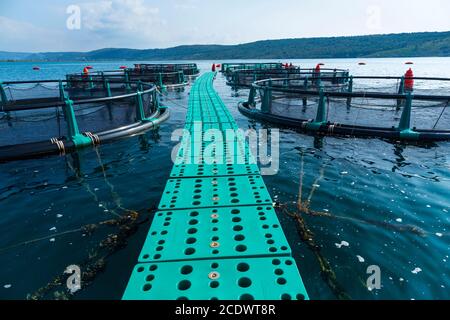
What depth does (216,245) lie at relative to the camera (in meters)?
3.40

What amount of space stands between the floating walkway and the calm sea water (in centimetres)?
22

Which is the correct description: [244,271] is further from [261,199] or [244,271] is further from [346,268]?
[261,199]

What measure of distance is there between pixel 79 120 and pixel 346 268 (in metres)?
10.8

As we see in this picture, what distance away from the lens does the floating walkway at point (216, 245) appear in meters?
2.78

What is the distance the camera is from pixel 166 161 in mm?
6539

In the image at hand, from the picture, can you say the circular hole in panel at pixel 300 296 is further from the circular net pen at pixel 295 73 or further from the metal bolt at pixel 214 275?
the circular net pen at pixel 295 73

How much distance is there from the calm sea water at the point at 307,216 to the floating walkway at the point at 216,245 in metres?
0.22

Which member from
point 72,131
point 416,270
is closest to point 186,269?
Answer: point 416,270

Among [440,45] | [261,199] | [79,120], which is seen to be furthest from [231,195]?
[440,45]

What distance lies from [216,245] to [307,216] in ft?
5.00

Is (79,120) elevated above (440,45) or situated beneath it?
situated beneath

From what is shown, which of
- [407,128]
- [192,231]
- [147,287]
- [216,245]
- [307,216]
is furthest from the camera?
[407,128]

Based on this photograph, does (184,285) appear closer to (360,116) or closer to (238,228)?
(238,228)

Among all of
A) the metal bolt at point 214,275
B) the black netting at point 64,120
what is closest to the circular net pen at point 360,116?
the black netting at point 64,120
